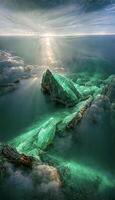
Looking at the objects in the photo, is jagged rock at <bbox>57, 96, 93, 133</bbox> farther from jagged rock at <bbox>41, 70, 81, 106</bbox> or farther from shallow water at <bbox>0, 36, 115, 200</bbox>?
jagged rock at <bbox>41, 70, 81, 106</bbox>

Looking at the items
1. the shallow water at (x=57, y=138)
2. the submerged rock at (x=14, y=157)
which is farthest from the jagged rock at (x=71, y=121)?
the submerged rock at (x=14, y=157)

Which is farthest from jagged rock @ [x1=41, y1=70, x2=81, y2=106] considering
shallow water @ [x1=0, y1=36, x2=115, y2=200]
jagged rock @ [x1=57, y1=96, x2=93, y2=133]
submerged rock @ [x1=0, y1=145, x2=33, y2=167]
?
submerged rock @ [x1=0, y1=145, x2=33, y2=167]

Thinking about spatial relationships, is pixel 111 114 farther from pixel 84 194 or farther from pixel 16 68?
pixel 16 68

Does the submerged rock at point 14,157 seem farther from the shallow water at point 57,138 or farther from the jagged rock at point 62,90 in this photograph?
the jagged rock at point 62,90

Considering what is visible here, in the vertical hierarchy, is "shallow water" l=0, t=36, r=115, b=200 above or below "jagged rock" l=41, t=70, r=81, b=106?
below

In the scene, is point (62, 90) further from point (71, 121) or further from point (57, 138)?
point (57, 138)

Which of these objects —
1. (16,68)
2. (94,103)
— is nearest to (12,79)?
(16,68)

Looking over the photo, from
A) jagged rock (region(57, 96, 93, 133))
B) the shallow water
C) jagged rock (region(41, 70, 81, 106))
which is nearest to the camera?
the shallow water

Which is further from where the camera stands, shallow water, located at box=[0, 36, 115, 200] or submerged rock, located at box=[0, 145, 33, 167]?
shallow water, located at box=[0, 36, 115, 200]

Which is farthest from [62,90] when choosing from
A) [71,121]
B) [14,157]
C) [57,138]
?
[14,157]
